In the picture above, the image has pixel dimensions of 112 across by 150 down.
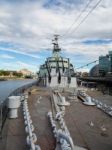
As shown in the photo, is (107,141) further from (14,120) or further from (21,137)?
(14,120)

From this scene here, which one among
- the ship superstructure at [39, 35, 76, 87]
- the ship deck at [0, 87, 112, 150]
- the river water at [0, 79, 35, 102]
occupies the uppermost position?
the ship superstructure at [39, 35, 76, 87]

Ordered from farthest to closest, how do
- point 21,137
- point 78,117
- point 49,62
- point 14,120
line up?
point 49,62 < point 78,117 < point 14,120 < point 21,137

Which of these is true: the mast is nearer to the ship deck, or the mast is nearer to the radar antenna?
the radar antenna

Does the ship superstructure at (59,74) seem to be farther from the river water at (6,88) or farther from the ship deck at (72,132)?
the ship deck at (72,132)

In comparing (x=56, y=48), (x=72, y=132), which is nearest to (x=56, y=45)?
(x=56, y=48)

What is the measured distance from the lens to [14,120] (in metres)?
7.34

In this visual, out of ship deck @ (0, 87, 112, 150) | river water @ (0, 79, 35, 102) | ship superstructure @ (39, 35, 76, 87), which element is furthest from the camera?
river water @ (0, 79, 35, 102)

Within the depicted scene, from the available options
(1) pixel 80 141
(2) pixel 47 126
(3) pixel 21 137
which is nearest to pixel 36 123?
(2) pixel 47 126

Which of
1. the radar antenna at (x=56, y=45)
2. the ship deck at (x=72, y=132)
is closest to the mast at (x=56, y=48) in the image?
the radar antenna at (x=56, y=45)

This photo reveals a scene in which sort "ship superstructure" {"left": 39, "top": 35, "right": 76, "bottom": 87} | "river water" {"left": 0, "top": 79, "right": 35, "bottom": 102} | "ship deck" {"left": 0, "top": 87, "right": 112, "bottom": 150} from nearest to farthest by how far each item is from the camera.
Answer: "ship deck" {"left": 0, "top": 87, "right": 112, "bottom": 150}, "ship superstructure" {"left": 39, "top": 35, "right": 76, "bottom": 87}, "river water" {"left": 0, "top": 79, "right": 35, "bottom": 102}

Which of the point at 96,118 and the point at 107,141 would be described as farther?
the point at 96,118

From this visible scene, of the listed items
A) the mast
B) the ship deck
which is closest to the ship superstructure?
the mast

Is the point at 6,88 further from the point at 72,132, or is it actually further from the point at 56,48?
the point at 72,132

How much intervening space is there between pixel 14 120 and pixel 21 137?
1.75 meters
